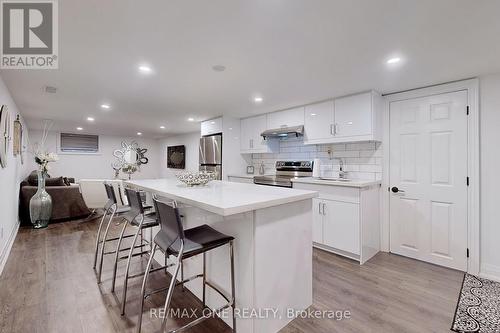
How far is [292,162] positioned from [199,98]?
1.98m

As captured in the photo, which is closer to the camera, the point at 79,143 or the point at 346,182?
the point at 346,182

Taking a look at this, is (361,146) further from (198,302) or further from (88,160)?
(88,160)

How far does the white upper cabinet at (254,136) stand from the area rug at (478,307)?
10.6 ft

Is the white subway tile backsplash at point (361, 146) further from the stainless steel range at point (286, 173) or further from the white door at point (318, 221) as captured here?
the white door at point (318, 221)

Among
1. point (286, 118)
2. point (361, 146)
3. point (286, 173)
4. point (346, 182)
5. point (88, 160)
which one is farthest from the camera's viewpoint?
point (88, 160)

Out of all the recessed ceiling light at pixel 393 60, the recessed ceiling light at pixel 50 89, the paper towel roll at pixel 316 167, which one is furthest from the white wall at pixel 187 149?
the recessed ceiling light at pixel 393 60

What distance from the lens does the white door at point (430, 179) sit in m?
2.71

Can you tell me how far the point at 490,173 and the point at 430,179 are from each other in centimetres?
53

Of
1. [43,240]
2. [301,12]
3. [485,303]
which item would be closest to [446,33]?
[301,12]

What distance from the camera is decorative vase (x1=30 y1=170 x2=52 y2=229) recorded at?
4.18 meters

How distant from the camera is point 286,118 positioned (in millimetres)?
4168

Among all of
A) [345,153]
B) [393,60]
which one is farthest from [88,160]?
[393,60]

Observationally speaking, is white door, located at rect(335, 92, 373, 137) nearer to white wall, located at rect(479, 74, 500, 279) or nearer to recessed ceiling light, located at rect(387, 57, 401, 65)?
recessed ceiling light, located at rect(387, 57, 401, 65)

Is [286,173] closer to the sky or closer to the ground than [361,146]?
closer to the ground
